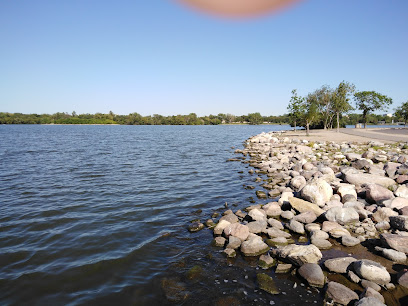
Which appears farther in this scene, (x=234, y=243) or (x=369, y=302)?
(x=234, y=243)

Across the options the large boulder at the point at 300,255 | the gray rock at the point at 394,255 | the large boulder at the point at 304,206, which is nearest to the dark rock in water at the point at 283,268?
the large boulder at the point at 300,255

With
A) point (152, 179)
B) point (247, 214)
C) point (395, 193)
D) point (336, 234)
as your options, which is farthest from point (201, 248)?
point (152, 179)

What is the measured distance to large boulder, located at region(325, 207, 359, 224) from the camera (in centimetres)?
895

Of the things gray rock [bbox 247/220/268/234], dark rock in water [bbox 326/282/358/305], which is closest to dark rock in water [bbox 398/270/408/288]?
dark rock in water [bbox 326/282/358/305]

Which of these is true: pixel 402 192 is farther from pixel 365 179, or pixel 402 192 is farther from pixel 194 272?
pixel 194 272

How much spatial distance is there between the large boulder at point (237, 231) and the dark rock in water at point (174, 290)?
2600 mm

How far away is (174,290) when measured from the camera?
588 cm

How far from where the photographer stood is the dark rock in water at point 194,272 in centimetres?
638

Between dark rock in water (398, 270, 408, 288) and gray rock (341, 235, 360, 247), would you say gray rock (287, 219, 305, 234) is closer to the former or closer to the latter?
gray rock (341, 235, 360, 247)

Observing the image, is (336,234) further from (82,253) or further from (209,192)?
(82,253)

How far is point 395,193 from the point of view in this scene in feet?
34.3

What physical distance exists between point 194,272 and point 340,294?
344cm

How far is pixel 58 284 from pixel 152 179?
1092 cm

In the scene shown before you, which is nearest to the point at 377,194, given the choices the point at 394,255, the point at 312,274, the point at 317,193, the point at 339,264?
the point at 317,193
